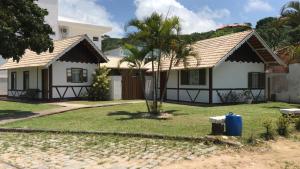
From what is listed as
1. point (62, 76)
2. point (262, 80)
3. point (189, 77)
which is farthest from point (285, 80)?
point (62, 76)

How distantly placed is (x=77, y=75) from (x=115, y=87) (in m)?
2.89

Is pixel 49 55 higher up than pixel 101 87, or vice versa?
pixel 49 55

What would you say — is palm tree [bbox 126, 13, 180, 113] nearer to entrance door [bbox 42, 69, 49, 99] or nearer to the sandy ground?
the sandy ground

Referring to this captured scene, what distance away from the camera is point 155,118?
17375 millimetres

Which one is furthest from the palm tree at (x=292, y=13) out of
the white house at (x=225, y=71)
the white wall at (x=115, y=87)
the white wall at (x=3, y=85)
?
the white wall at (x=3, y=85)

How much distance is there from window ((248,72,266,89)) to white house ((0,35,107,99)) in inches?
409

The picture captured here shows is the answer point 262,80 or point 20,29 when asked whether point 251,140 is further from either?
point 262,80

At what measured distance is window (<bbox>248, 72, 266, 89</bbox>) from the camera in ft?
91.6

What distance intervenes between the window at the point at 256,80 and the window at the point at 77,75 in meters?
11.6

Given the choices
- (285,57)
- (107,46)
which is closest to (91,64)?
(285,57)

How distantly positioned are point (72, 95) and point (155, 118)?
42.9 feet

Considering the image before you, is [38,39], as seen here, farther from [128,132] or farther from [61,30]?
[61,30]

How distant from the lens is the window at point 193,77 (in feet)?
85.9

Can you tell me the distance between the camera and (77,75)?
2964cm
